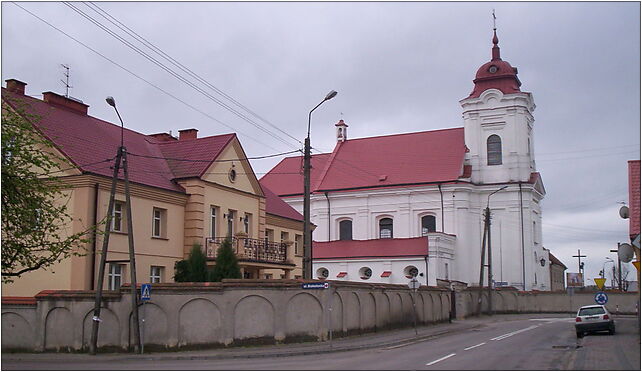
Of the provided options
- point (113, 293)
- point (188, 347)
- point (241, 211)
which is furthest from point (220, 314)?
point (241, 211)

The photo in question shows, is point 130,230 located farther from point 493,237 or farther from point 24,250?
point 493,237

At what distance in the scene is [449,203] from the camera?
6384 cm

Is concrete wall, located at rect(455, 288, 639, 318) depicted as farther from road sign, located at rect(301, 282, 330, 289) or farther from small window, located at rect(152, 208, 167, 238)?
road sign, located at rect(301, 282, 330, 289)

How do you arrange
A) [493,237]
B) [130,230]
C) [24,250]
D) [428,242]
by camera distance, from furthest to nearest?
[493,237] → [428,242] → [130,230] → [24,250]

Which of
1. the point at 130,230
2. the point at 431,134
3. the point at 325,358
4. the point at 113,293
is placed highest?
the point at 431,134

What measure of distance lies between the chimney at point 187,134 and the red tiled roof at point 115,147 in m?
1.51

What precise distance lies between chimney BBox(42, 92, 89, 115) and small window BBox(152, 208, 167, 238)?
227 inches

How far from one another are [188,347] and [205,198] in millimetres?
8992

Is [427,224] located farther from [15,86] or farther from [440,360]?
[440,360]

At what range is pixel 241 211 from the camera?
34.4 m

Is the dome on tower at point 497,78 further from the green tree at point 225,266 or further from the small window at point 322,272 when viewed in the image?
the green tree at point 225,266

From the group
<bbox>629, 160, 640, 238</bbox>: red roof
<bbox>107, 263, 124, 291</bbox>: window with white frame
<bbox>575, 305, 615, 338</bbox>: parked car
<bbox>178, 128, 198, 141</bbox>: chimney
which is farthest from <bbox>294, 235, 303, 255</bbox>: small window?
<bbox>629, 160, 640, 238</bbox>: red roof

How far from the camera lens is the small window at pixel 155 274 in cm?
2941

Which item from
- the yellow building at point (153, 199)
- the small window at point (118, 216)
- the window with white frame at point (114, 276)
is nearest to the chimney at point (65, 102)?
the yellow building at point (153, 199)
